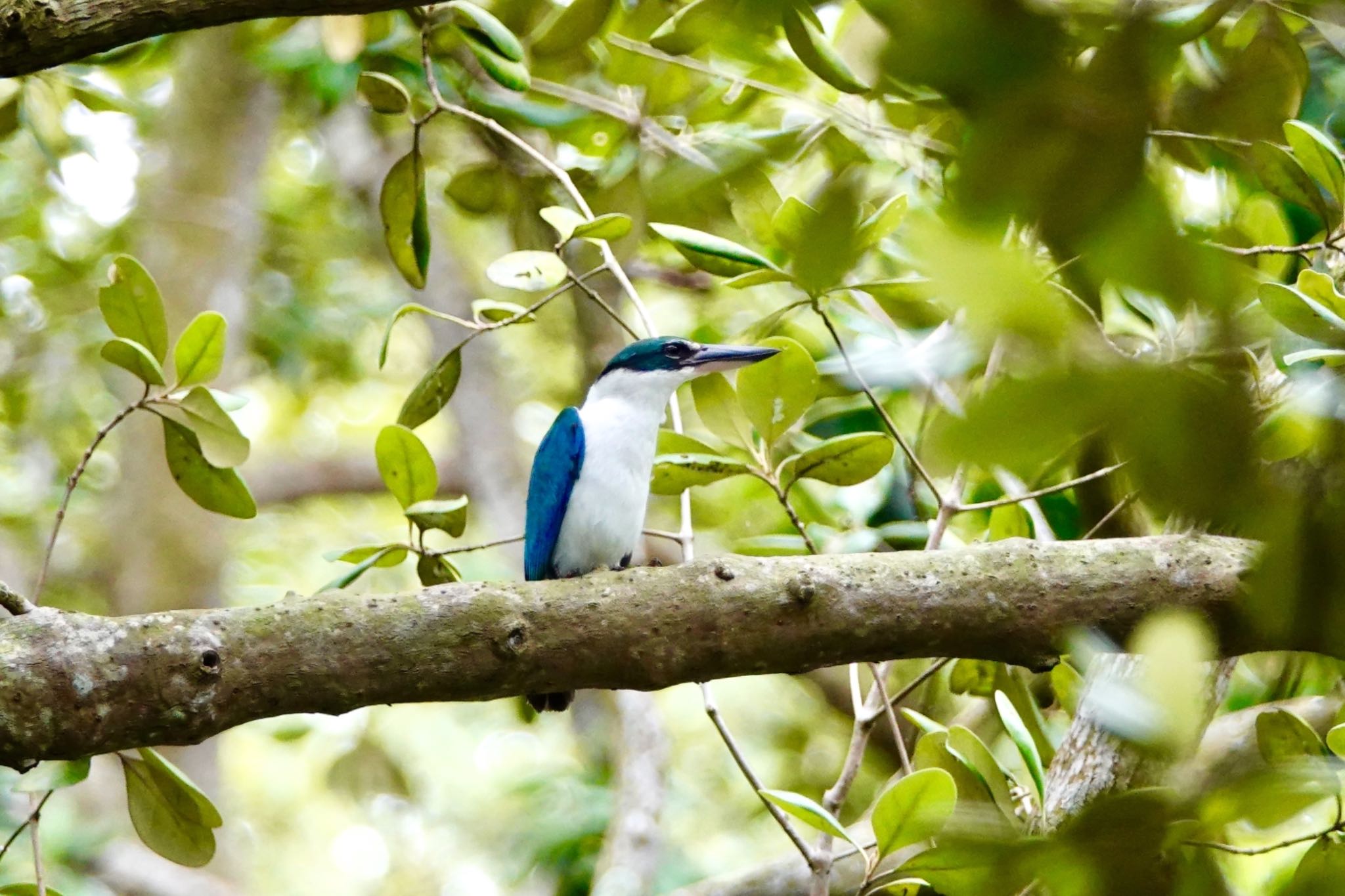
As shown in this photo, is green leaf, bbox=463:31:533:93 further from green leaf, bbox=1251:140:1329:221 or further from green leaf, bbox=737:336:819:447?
green leaf, bbox=1251:140:1329:221

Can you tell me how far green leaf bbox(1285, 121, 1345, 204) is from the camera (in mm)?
2203

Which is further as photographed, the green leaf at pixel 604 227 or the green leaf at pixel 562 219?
the green leaf at pixel 562 219

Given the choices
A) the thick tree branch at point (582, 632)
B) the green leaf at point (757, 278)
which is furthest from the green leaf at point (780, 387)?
the thick tree branch at point (582, 632)

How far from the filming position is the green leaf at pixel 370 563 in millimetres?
2764

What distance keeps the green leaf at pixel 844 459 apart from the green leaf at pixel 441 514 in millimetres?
731

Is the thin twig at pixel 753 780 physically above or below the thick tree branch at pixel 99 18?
below

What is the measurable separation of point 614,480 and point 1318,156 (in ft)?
6.68

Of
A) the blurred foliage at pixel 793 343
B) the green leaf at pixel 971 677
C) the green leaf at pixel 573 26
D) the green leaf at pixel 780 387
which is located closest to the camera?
the blurred foliage at pixel 793 343

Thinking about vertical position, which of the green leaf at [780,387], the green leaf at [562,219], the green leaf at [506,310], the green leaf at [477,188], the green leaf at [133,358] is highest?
the green leaf at [477,188]

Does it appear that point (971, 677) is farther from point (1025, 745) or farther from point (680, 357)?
point (680, 357)

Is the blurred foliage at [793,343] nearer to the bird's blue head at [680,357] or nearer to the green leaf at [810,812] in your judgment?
the green leaf at [810,812]

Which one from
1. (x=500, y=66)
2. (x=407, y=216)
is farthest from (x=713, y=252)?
(x=407, y=216)

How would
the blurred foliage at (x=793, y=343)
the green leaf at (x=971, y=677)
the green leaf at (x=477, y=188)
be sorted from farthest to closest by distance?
the green leaf at (x=477, y=188), the green leaf at (x=971, y=677), the blurred foliage at (x=793, y=343)

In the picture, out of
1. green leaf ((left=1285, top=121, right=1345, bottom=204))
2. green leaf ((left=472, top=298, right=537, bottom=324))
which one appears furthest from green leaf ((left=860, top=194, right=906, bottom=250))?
green leaf ((left=472, top=298, right=537, bottom=324))
